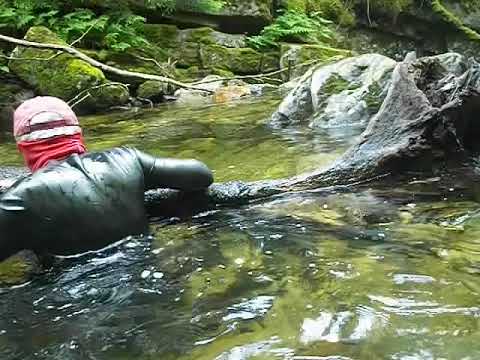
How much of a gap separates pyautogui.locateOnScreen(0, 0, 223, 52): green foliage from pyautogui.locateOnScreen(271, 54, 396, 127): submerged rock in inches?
221

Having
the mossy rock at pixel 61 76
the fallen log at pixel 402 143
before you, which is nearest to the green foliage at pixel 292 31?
the mossy rock at pixel 61 76

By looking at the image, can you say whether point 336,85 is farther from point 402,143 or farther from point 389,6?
point 389,6

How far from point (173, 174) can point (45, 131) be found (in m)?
0.67

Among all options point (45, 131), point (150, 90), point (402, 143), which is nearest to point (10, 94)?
point (150, 90)

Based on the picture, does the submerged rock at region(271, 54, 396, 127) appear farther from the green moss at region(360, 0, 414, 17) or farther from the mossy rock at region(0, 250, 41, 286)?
the green moss at region(360, 0, 414, 17)

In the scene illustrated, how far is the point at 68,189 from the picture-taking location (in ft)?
8.86

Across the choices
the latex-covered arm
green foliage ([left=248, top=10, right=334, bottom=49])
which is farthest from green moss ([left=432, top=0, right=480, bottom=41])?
the latex-covered arm

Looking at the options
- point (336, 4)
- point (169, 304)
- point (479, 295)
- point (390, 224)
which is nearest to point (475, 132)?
point (390, 224)

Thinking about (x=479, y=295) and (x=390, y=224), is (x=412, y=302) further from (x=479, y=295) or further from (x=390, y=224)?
(x=390, y=224)

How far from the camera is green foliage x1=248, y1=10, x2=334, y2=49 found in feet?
47.3

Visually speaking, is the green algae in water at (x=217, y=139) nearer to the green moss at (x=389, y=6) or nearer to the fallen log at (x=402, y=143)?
the fallen log at (x=402, y=143)

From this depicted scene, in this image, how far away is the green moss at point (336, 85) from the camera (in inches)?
287

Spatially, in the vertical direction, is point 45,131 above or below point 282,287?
above

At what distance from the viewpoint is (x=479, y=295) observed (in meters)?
2.01
